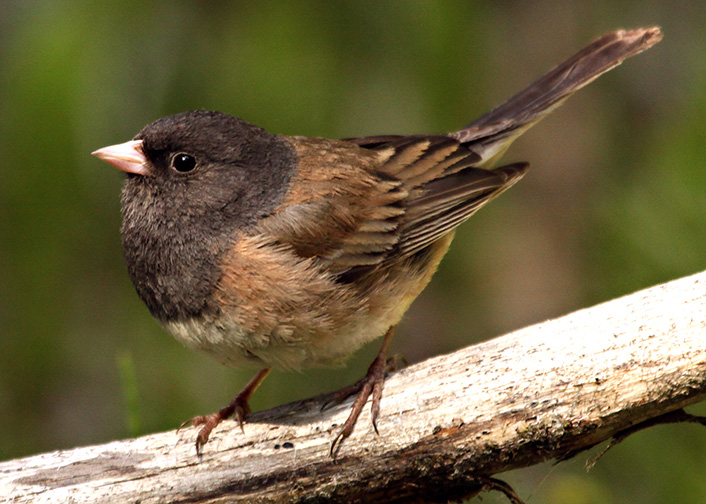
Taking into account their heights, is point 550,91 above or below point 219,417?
above

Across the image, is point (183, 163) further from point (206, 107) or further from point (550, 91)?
point (550, 91)

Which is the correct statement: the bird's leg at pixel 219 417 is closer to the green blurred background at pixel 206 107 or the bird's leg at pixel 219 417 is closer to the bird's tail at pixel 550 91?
the green blurred background at pixel 206 107

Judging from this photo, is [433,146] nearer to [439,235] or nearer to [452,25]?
[439,235]

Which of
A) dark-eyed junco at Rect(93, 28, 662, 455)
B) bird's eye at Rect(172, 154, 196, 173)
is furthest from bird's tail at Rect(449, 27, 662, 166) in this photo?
bird's eye at Rect(172, 154, 196, 173)

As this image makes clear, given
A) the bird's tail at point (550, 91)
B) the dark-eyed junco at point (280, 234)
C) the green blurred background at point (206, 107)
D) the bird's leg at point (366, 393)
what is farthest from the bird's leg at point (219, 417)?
the bird's tail at point (550, 91)

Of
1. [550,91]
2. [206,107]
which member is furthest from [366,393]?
[206,107]

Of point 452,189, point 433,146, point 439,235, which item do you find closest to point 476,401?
point 439,235
